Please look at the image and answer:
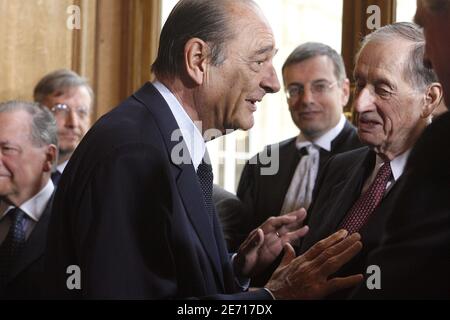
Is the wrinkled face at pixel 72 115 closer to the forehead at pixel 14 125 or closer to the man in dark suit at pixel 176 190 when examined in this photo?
the forehead at pixel 14 125

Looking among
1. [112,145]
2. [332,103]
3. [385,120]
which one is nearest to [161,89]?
[112,145]

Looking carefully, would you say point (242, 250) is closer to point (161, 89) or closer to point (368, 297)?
point (161, 89)

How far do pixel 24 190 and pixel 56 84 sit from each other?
1334 mm

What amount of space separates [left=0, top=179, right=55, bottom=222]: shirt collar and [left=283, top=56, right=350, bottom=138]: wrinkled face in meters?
1.26

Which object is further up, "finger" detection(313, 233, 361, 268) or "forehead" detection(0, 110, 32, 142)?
"forehead" detection(0, 110, 32, 142)

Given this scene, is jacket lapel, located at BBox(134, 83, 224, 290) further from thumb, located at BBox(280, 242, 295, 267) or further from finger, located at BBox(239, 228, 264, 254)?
finger, located at BBox(239, 228, 264, 254)

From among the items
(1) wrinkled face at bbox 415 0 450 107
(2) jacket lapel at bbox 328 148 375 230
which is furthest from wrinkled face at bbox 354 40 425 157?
(1) wrinkled face at bbox 415 0 450 107

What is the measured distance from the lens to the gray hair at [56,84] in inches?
179

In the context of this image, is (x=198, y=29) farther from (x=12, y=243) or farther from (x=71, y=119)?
(x=71, y=119)

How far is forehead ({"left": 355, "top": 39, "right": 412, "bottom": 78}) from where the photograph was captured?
8.81 feet

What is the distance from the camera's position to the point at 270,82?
241 cm
